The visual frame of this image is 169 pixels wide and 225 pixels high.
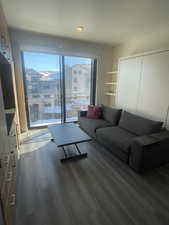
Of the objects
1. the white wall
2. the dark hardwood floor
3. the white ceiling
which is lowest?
the dark hardwood floor

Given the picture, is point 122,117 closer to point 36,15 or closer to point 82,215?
point 82,215

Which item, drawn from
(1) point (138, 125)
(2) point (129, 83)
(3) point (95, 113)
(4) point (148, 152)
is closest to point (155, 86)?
(2) point (129, 83)

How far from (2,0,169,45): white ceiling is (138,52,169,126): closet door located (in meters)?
0.74

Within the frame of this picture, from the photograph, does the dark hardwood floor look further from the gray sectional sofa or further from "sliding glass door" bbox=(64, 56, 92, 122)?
"sliding glass door" bbox=(64, 56, 92, 122)

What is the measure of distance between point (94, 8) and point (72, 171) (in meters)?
2.73

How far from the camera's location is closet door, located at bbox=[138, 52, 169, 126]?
2635 mm

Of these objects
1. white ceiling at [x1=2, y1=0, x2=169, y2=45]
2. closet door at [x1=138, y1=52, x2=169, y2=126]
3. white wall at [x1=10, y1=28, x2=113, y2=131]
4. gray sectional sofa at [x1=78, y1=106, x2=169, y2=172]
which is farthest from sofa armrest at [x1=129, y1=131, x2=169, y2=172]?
white wall at [x1=10, y1=28, x2=113, y2=131]

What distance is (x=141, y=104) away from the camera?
3176 millimetres

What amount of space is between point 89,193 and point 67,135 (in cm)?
117

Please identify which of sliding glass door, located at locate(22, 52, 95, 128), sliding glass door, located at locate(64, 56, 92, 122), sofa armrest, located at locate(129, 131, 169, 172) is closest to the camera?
sofa armrest, located at locate(129, 131, 169, 172)

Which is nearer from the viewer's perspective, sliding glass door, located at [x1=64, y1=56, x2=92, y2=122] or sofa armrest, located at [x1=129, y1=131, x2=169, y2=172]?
sofa armrest, located at [x1=129, y1=131, x2=169, y2=172]

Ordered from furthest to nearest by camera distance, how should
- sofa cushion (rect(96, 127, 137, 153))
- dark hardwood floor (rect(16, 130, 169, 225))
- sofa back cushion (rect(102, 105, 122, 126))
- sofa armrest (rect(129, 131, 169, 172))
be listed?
sofa back cushion (rect(102, 105, 122, 126)), sofa cushion (rect(96, 127, 137, 153)), sofa armrest (rect(129, 131, 169, 172)), dark hardwood floor (rect(16, 130, 169, 225))

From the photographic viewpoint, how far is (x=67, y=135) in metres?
2.64

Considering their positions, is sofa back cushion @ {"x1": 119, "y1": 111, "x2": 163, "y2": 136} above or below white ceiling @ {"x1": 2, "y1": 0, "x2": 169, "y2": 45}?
below
